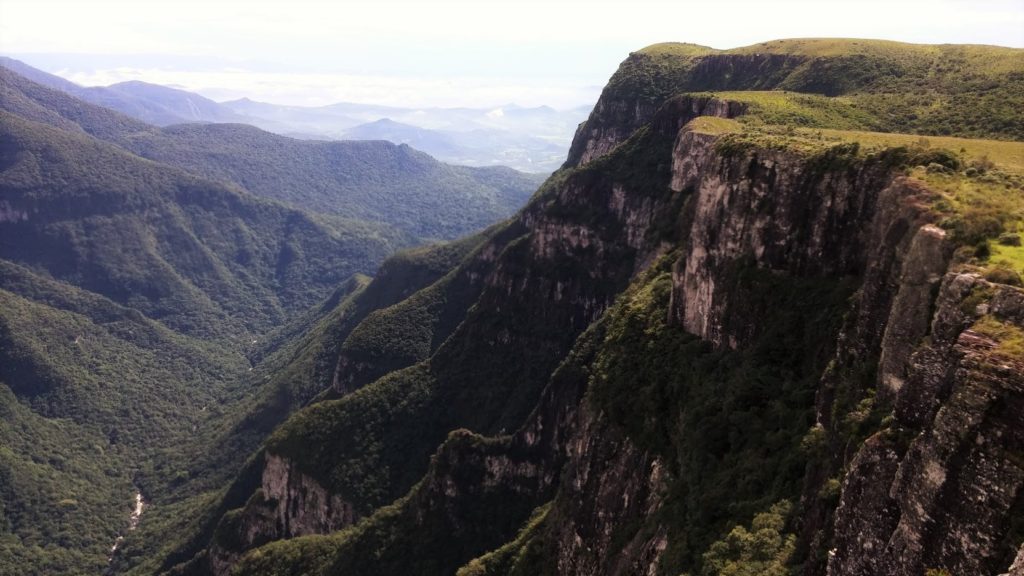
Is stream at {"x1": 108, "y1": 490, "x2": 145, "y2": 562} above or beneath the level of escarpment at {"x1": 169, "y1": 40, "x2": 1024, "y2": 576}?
beneath

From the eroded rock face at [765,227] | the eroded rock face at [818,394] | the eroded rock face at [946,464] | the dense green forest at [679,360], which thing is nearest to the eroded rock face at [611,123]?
the dense green forest at [679,360]

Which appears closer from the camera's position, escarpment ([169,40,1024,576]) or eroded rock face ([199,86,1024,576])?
eroded rock face ([199,86,1024,576])

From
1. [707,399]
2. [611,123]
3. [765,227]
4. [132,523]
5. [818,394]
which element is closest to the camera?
[818,394]

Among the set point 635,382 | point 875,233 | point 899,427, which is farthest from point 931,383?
point 635,382

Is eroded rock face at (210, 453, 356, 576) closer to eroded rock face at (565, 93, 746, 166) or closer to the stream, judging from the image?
the stream

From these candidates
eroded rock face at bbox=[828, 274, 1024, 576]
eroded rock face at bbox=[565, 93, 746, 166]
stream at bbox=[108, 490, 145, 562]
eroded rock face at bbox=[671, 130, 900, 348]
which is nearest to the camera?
eroded rock face at bbox=[828, 274, 1024, 576]

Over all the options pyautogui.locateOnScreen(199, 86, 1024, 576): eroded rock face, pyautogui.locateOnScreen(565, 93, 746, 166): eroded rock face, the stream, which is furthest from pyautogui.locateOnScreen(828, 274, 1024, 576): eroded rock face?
the stream

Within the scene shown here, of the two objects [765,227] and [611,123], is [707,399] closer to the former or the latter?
[765,227]

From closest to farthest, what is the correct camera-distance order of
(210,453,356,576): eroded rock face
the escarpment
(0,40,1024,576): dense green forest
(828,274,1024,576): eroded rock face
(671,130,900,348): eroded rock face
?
(828,274,1024,576): eroded rock face < the escarpment < (0,40,1024,576): dense green forest < (671,130,900,348): eroded rock face < (210,453,356,576): eroded rock face

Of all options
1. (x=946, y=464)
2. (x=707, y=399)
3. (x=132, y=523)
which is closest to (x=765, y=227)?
(x=707, y=399)

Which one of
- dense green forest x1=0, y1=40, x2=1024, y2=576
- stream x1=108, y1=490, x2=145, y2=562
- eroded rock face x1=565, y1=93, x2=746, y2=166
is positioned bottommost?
stream x1=108, y1=490, x2=145, y2=562
